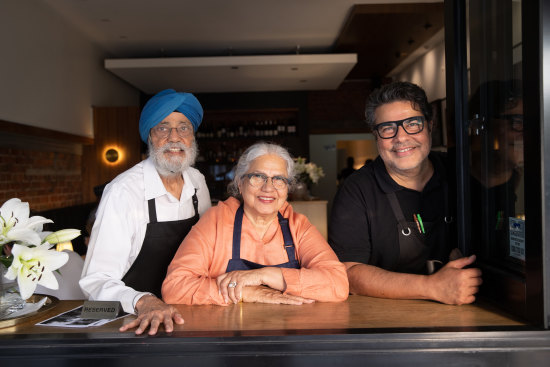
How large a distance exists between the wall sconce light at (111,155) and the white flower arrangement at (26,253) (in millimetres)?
5732

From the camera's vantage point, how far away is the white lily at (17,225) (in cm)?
133

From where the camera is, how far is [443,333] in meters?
1.24

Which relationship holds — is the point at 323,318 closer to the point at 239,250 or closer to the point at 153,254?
the point at 239,250

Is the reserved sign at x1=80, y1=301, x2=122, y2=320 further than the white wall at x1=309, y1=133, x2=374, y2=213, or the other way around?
the white wall at x1=309, y1=133, x2=374, y2=213

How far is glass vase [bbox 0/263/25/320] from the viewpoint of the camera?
1.43 metres

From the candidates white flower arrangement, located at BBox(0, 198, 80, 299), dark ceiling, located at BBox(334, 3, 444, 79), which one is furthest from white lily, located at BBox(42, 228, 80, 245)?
dark ceiling, located at BBox(334, 3, 444, 79)

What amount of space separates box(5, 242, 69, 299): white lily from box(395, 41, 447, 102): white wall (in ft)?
18.5

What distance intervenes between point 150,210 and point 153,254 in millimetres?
207

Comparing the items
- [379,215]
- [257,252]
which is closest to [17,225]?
[257,252]

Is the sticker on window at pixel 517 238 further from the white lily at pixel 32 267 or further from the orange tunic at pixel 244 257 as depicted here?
the white lily at pixel 32 267

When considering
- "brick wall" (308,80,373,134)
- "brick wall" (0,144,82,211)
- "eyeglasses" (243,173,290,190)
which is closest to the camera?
"eyeglasses" (243,173,290,190)

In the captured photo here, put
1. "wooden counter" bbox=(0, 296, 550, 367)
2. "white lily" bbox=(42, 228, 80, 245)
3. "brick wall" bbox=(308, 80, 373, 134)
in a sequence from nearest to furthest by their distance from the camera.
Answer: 1. "wooden counter" bbox=(0, 296, 550, 367)
2. "white lily" bbox=(42, 228, 80, 245)
3. "brick wall" bbox=(308, 80, 373, 134)

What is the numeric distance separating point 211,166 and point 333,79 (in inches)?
116

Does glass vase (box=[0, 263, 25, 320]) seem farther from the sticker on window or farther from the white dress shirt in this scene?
the sticker on window
